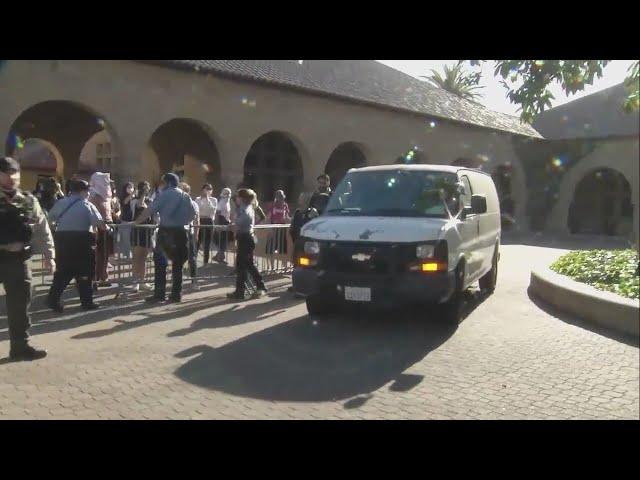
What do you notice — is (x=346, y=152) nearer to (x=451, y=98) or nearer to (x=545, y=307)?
(x=451, y=98)

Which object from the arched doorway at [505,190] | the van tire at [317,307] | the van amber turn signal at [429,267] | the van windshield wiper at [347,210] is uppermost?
the arched doorway at [505,190]

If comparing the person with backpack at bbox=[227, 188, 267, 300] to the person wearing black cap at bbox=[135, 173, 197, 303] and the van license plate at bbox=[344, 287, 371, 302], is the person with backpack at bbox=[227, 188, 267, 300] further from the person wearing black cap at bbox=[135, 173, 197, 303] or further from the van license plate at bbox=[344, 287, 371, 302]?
the van license plate at bbox=[344, 287, 371, 302]

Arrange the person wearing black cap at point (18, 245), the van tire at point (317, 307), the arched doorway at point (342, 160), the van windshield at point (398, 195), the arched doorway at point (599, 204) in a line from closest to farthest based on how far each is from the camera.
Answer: the person wearing black cap at point (18, 245) → the van windshield at point (398, 195) → the van tire at point (317, 307) → the arched doorway at point (342, 160) → the arched doorway at point (599, 204)

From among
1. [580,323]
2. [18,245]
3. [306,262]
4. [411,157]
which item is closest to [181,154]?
[411,157]

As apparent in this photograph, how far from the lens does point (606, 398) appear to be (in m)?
4.10

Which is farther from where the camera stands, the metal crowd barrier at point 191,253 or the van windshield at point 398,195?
the metal crowd barrier at point 191,253

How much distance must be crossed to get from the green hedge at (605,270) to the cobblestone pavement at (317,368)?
63 centimetres

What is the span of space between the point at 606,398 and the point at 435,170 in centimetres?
397

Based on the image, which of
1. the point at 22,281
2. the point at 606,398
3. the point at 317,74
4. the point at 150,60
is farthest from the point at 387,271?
the point at 317,74

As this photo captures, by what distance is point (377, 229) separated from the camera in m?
6.29

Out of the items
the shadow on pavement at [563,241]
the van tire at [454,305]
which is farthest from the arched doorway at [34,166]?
the van tire at [454,305]

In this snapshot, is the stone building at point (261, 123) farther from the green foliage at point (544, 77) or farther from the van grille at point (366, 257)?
the van grille at point (366, 257)

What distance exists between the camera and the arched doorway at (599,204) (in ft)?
80.0

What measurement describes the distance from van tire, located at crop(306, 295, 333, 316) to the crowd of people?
73.2 inches
